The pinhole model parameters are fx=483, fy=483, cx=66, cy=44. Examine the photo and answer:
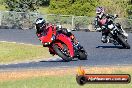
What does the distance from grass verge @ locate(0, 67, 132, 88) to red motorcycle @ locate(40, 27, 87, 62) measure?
223 cm

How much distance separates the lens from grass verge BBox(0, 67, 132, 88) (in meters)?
11.7

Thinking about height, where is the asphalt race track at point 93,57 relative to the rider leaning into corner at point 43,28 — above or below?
below

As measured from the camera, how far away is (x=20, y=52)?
24.3 m

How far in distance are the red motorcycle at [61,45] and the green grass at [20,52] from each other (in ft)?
13.6

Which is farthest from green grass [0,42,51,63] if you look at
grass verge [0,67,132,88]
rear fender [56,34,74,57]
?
grass verge [0,67,132,88]

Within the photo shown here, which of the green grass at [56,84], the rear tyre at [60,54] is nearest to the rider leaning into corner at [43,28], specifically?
the rear tyre at [60,54]

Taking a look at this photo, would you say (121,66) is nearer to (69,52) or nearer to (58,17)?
(69,52)

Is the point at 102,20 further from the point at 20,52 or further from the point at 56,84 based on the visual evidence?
the point at 56,84

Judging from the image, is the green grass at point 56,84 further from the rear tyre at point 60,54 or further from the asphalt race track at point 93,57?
the rear tyre at point 60,54

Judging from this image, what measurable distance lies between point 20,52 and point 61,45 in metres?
6.58

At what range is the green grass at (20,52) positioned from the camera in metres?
23.0

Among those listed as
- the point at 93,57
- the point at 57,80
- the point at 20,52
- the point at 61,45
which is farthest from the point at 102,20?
the point at 57,80

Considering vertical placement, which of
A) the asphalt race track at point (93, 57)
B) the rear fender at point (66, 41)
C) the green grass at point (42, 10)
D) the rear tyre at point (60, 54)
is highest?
the rear fender at point (66, 41)

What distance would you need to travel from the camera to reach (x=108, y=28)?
75.0ft
